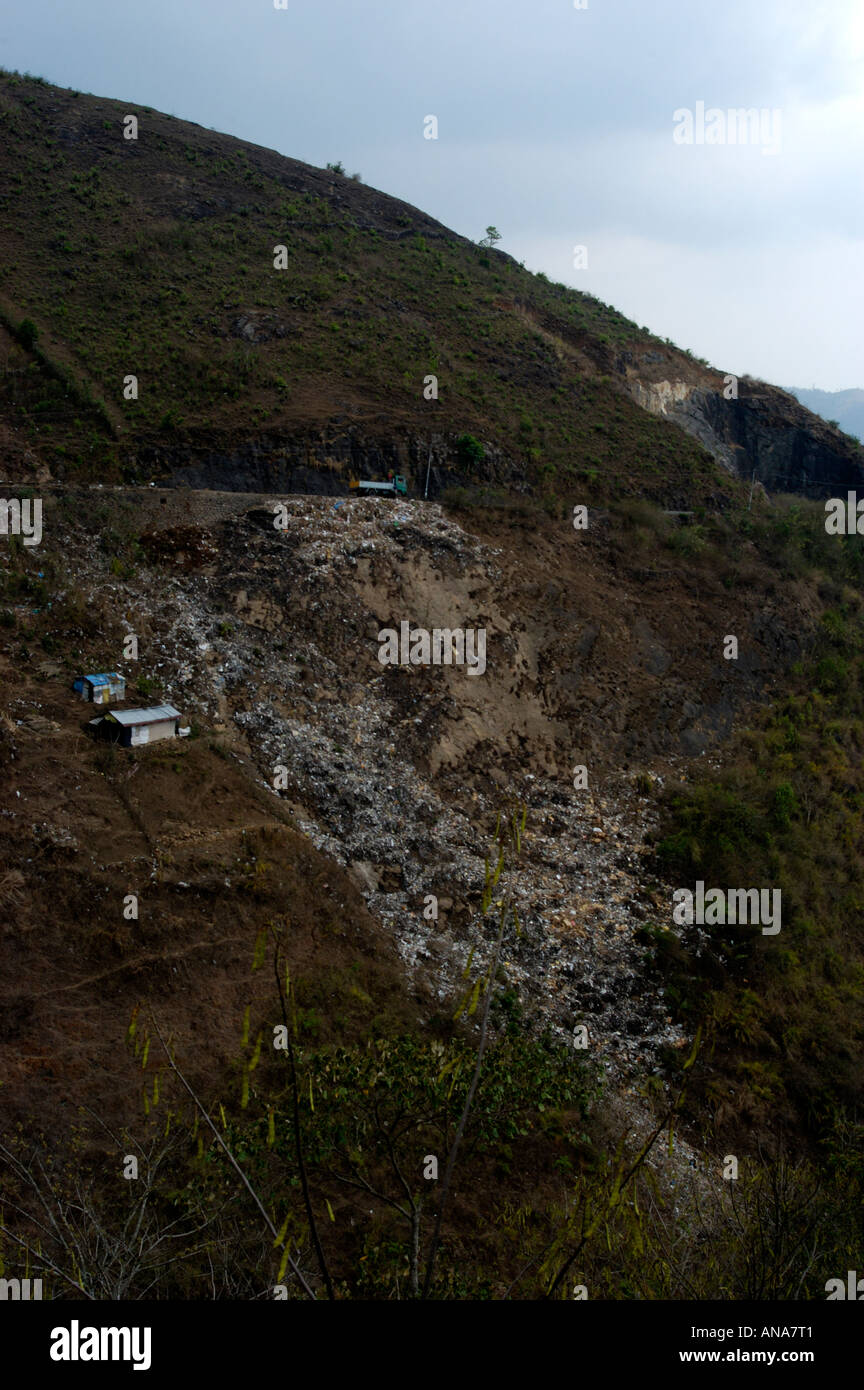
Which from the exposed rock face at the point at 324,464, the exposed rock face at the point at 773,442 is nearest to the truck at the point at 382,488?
the exposed rock face at the point at 324,464

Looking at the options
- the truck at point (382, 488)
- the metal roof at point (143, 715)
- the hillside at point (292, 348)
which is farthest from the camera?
the hillside at point (292, 348)

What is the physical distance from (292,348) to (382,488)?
739 cm

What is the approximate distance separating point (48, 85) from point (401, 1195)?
47.1 m

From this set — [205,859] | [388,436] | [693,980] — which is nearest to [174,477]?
[388,436]

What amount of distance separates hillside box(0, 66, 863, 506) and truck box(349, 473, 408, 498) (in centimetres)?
55

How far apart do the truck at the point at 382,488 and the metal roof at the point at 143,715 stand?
30.1ft

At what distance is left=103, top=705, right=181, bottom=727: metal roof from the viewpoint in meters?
13.0

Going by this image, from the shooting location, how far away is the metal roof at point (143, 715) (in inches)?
510
